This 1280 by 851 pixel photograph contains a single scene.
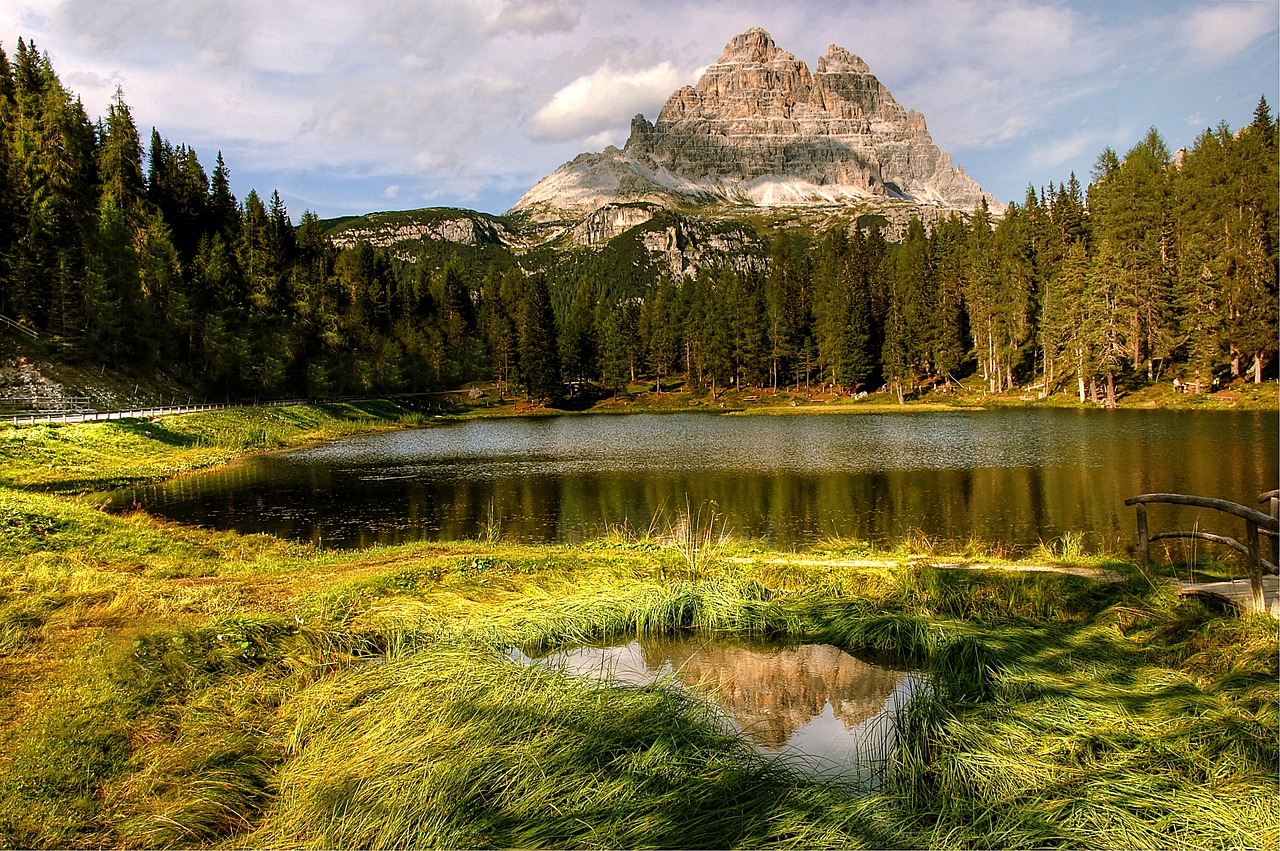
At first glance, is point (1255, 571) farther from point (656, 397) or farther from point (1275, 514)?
point (656, 397)

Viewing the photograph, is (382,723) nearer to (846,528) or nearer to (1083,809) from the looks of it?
(1083,809)

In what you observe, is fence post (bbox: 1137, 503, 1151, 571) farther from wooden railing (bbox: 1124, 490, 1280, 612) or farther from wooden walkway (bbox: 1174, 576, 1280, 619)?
wooden walkway (bbox: 1174, 576, 1280, 619)

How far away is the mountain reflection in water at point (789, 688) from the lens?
5.88m

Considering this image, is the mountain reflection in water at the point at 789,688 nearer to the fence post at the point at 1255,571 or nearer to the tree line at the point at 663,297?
the fence post at the point at 1255,571

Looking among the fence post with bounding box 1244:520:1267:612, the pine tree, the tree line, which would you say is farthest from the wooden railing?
the pine tree

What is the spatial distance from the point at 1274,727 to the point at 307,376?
79961 millimetres

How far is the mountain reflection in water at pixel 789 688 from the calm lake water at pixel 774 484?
31.3 feet

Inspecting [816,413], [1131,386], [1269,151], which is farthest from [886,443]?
[1269,151]

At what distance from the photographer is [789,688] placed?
24.0ft

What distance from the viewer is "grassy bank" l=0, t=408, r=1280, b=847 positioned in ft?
14.8

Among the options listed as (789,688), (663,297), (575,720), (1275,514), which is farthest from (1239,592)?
(663,297)

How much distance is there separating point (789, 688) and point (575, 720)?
8.76 ft

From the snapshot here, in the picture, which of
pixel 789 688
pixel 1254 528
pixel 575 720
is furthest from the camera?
pixel 1254 528

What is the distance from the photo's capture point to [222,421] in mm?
48219
